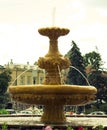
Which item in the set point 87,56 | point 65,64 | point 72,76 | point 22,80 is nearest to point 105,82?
point 72,76

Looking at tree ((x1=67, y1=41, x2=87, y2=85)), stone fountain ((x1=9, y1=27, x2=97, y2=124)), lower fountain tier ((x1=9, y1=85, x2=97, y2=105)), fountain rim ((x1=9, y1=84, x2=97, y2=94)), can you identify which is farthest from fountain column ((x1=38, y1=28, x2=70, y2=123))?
tree ((x1=67, y1=41, x2=87, y2=85))

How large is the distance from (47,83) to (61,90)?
4.86ft

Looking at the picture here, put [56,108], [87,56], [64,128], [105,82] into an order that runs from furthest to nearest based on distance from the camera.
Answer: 1. [87,56]
2. [105,82]
3. [56,108]
4. [64,128]

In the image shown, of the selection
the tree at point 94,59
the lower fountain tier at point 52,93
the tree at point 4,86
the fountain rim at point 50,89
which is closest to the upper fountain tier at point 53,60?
→ the lower fountain tier at point 52,93

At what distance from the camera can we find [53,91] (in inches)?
591

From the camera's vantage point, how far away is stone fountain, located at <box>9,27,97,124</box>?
15.1 m

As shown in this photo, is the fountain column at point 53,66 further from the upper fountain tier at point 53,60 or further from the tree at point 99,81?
the tree at point 99,81

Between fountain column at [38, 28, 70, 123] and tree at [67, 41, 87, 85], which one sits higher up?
tree at [67, 41, 87, 85]

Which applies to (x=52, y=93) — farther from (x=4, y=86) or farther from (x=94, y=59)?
(x=94, y=59)

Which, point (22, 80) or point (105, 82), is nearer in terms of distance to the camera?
point (105, 82)

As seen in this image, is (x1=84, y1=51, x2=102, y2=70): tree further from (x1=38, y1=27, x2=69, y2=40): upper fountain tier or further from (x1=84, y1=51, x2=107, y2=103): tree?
(x1=38, y1=27, x2=69, y2=40): upper fountain tier

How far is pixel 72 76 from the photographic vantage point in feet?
213

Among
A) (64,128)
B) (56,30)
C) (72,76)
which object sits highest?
(72,76)

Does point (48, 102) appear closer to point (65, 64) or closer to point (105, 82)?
point (65, 64)
